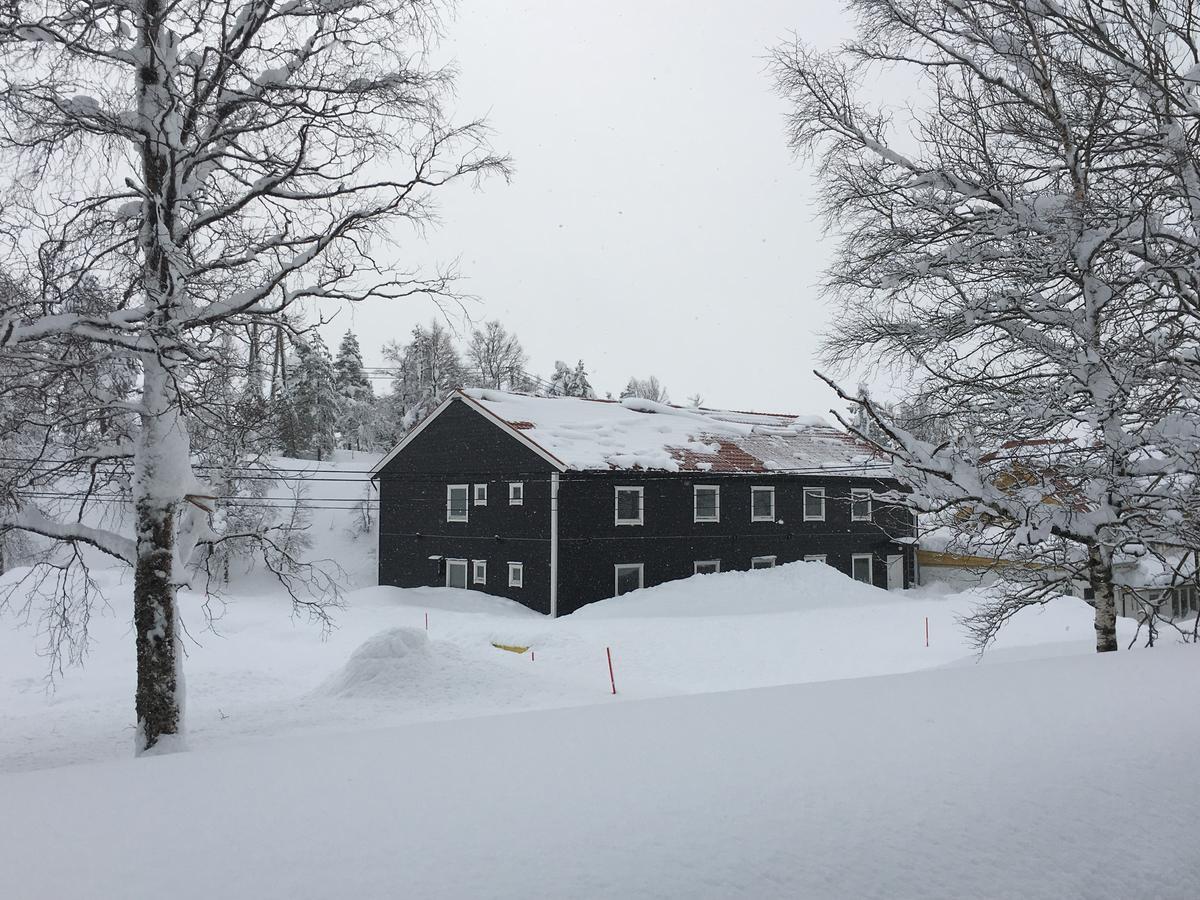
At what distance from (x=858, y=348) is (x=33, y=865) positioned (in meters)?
10.2

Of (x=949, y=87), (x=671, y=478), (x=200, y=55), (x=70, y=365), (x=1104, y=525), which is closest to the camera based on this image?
(x=70, y=365)

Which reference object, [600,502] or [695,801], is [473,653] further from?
[695,801]

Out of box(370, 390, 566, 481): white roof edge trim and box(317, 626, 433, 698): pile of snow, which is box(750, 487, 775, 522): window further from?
box(317, 626, 433, 698): pile of snow

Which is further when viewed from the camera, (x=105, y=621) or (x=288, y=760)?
(x=105, y=621)

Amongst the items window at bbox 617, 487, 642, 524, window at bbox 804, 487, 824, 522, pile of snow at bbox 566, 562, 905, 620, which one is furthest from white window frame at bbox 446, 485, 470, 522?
window at bbox 804, 487, 824, 522

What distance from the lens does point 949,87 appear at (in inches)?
417

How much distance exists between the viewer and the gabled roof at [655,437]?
2983 centimetres

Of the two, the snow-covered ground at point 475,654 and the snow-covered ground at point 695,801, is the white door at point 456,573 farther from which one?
the snow-covered ground at point 695,801

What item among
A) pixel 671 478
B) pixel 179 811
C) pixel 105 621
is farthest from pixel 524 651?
pixel 179 811

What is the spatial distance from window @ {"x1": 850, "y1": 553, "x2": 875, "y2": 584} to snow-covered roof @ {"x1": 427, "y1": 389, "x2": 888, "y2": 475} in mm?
3983

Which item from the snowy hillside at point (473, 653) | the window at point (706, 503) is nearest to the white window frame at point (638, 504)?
the window at point (706, 503)

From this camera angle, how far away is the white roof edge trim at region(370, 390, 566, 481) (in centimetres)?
2852

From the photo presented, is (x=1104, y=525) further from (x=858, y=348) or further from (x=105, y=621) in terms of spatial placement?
(x=105, y=621)

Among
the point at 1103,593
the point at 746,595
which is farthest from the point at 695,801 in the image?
the point at 746,595
